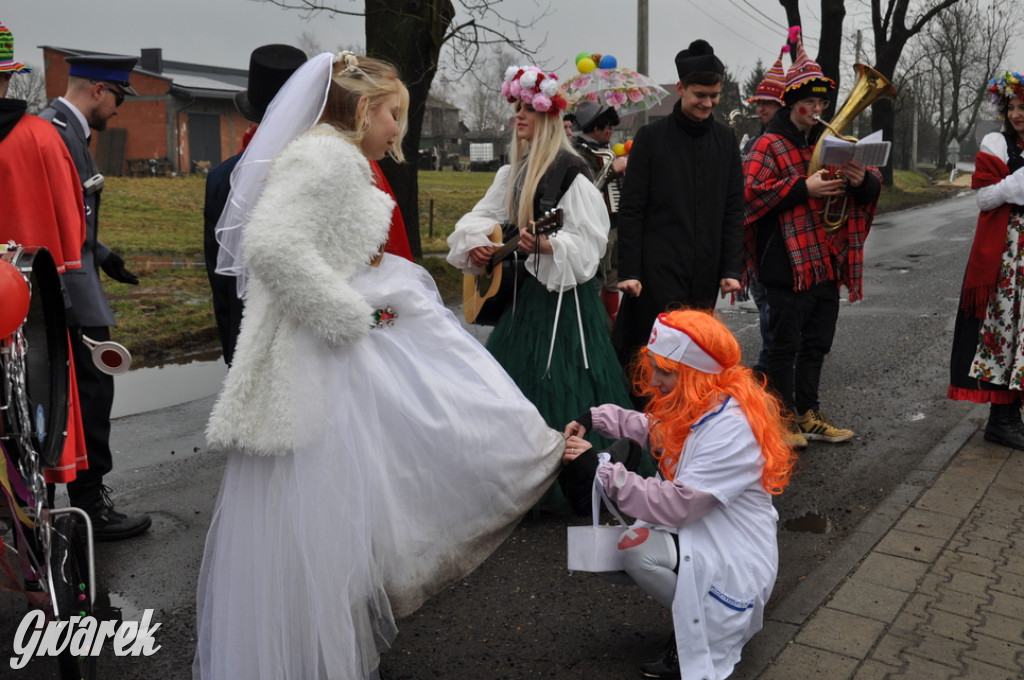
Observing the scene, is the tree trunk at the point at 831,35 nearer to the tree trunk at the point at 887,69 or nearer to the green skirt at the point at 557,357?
the tree trunk at the point at 887,69

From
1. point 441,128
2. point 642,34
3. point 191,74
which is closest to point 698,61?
point 642,34

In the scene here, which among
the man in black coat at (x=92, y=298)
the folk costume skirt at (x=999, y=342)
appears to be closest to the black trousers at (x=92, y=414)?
the man in black coat at (x=92, y=298)

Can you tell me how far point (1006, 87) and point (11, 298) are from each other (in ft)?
Answer: 17.3

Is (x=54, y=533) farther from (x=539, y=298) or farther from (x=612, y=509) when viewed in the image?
(x=539, y=298)

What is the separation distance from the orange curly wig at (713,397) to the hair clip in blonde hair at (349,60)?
1346 millimetres

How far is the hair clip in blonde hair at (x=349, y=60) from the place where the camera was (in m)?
3.25

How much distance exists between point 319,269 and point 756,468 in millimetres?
1564

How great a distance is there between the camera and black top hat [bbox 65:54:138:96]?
4.73 meters

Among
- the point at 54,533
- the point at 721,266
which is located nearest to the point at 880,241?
the point at 721,266

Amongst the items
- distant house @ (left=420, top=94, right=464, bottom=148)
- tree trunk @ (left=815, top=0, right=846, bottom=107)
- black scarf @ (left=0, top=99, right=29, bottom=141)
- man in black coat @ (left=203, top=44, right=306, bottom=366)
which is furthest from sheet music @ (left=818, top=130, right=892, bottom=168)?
distant house @ (left=420, top=94, right=464, bottom=148)

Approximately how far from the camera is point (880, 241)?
62.3 ft

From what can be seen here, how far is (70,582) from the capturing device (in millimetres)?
3170

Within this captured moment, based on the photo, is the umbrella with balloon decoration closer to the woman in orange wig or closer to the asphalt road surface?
the asphalt road surface

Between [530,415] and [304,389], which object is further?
[530,415]
